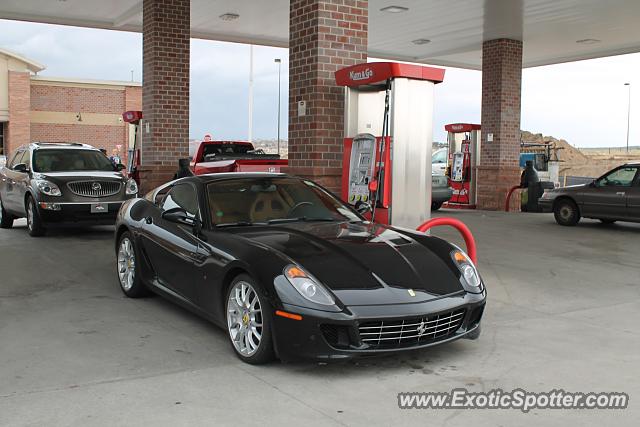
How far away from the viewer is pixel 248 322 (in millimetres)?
4828

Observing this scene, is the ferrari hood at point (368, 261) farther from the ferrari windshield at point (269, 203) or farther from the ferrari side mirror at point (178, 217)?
the ferrari side mirror at point (178, 217)

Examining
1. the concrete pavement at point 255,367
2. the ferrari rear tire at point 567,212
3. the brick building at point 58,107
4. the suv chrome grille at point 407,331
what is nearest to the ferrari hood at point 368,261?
the suv chrome grille at point 407,331

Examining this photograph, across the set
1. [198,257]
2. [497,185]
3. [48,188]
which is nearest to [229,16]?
[48,188]

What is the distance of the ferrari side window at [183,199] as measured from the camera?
19.4 feet

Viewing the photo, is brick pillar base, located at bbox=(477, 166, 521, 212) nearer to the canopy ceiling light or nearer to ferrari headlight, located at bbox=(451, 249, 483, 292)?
the canopy ceiling light

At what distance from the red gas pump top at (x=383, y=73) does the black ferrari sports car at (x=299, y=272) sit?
7.12 ft

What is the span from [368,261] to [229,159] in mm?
10842

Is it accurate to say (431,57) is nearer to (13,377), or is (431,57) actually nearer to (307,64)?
(307,64)

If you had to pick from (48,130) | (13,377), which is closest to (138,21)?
(13,377)

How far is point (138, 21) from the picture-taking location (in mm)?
19078

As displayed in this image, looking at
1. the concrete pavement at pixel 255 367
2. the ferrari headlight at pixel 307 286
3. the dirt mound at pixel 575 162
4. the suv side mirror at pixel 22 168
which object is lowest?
the concrete pavement at pixel 255 367

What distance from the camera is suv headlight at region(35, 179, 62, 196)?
11.8 metres

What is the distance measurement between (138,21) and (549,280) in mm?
14680

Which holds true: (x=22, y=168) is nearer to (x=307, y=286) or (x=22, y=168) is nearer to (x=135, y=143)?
(x=135, y=143)
